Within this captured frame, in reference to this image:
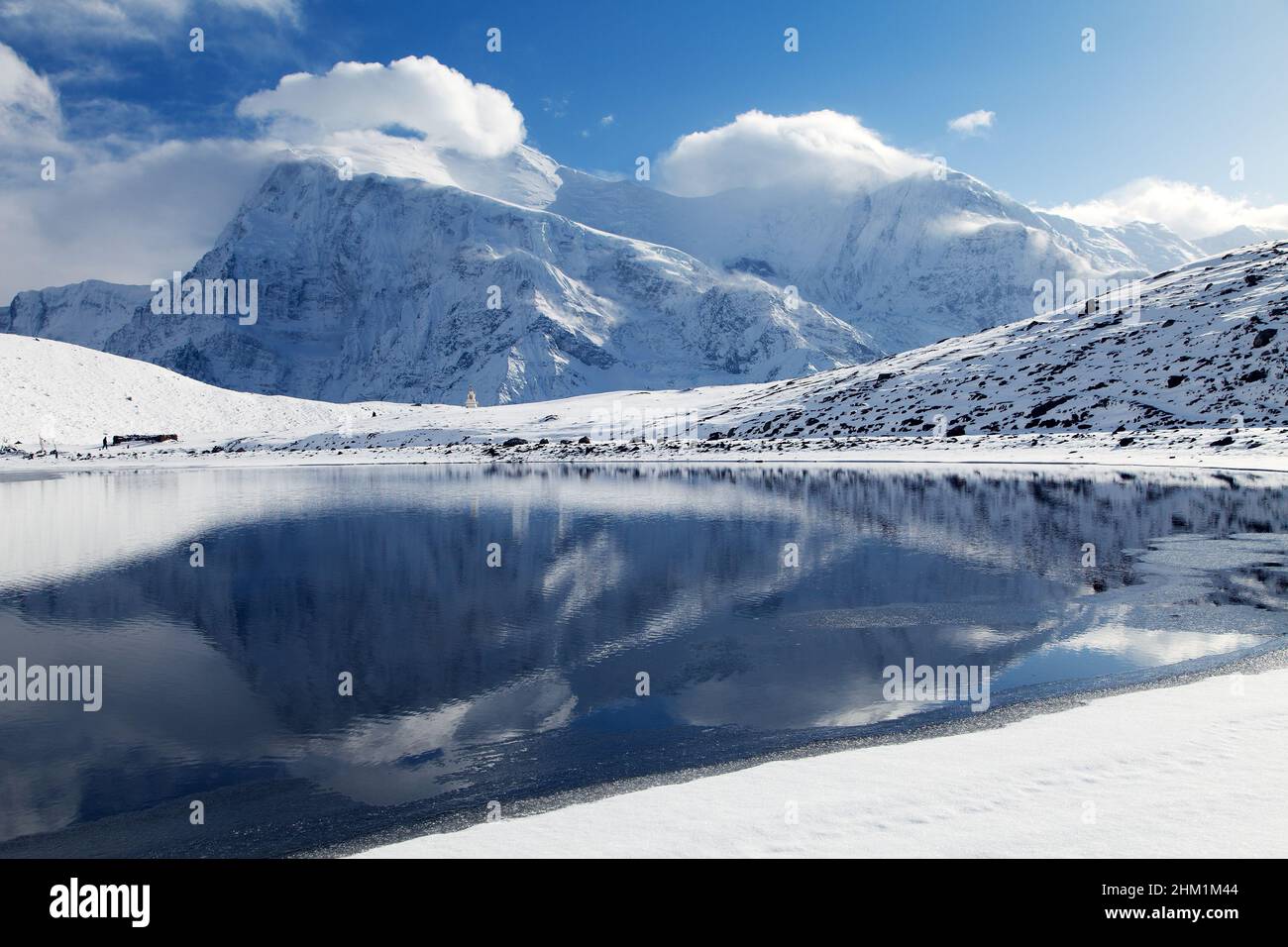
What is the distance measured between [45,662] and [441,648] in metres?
6.73

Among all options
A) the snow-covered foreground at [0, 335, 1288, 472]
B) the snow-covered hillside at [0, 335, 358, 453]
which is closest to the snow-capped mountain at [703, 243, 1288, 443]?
the snow-covered foreground at [0, 335, 1288, 472]

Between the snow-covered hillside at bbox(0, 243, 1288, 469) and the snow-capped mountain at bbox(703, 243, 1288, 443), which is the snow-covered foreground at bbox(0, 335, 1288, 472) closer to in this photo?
the snow-covered hillside at bbox(0, 243, 1288, 469)

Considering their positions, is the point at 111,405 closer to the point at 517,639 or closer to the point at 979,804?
the point at 517,639

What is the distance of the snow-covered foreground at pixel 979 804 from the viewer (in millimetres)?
6332

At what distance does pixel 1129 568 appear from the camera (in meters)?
20.4

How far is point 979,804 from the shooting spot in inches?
278

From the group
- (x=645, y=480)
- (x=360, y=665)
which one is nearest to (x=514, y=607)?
(x=360, y=665)

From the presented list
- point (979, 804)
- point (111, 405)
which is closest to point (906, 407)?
point (979, 804)

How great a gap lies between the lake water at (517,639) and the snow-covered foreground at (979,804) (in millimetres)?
1367

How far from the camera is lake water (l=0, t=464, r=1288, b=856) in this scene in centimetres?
928

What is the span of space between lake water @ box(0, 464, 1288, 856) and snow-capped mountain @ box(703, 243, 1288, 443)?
44.8 metres

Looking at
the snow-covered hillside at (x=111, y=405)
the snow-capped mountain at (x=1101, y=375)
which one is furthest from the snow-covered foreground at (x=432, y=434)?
the snow-capped mountain at (x=1101, y=375)

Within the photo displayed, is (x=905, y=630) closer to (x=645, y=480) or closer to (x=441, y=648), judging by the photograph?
(x=441, y=648)

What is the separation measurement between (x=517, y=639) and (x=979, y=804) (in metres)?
9.65
